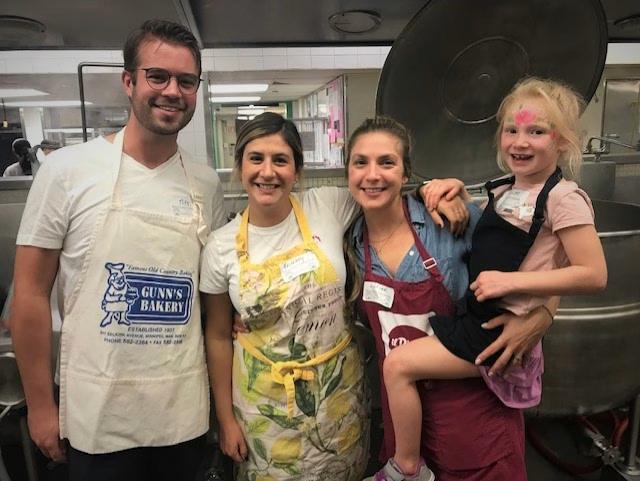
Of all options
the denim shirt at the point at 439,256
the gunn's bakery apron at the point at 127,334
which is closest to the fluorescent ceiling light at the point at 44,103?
the gunn's bakery apron at the point at 127,334

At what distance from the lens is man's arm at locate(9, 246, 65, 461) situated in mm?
941

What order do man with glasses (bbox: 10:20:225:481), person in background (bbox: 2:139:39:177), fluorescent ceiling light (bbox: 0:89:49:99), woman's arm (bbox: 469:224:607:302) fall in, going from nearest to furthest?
woman's arm (bbox: 469:224:607:302) < man with glasses (bbox: 10:20:225:481) < person in background (bbox: 2:139:39:177) < fluorescent ceiling light (bbox: 0:89:49:99)

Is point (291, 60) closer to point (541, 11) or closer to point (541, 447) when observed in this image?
point (541, 11)

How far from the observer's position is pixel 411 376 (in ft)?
3.14

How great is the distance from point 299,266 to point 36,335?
57 centimetres

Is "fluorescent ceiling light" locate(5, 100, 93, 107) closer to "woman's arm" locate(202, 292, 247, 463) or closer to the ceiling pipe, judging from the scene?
the ceiling pipe

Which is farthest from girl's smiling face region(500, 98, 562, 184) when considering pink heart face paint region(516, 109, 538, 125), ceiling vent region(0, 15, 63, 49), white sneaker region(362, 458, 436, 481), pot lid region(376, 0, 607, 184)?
ceiling vent region(0, 15, 63, 49)

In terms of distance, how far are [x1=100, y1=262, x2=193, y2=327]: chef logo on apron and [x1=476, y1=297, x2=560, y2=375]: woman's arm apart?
64 centimetres

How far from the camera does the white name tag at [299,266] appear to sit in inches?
39.1

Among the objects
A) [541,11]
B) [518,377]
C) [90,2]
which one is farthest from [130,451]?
[541,11]

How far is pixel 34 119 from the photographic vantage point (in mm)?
5289

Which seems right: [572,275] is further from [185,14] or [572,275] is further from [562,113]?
[185,14]

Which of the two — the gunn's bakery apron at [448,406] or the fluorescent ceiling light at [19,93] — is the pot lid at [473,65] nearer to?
the gunn's bakery apron at [448,406]

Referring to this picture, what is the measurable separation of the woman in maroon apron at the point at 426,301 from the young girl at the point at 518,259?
37 millimetres
